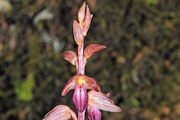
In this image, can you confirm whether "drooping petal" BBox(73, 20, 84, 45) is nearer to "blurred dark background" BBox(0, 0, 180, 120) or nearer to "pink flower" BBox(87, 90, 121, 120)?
"pink flower" BBox(87, 90, 121, 120)

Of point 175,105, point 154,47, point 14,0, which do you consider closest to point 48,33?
point 14,0

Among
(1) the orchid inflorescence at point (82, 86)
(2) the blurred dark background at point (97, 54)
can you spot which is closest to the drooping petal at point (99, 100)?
(1) the orchid inflorescence at point (82, 86)

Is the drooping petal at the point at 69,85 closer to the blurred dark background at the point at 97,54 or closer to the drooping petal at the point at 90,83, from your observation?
the drooping petal at the point at 90,83

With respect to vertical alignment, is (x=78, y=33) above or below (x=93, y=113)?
above

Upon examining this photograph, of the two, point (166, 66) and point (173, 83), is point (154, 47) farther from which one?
point (173, 83)

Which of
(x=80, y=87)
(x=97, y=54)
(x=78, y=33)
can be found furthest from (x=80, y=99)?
(x=97, y=54)

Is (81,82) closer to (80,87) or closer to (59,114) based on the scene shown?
(80,87)
